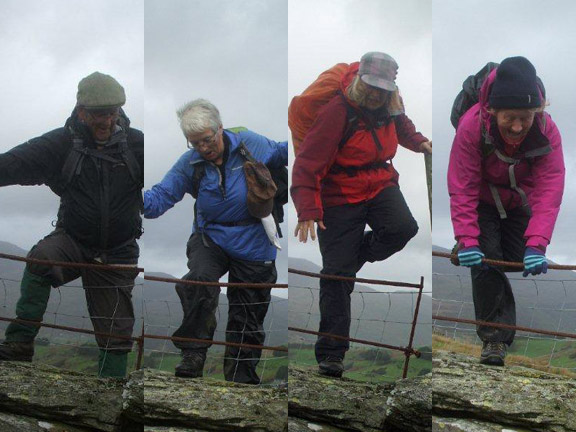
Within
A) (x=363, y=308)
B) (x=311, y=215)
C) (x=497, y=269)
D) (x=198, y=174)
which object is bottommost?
(x=363, y=308)

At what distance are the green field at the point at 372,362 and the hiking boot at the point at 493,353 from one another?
472mm

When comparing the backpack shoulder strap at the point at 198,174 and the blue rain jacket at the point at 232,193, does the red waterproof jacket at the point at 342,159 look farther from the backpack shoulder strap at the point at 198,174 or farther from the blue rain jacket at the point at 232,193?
the backpack shoulder strap at the point at 198,174

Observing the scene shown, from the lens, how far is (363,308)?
403 centimetres

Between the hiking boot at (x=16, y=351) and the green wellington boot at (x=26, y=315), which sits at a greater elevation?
the green wellington boot at (x=26, y=315)

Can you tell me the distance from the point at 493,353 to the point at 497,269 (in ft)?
1.65

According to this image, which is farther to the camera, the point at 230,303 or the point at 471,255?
the point at 471,255

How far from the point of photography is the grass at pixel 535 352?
4355mm

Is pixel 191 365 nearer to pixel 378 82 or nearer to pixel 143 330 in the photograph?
pixel 143 330

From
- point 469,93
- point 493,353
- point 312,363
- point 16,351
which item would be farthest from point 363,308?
point 16,351

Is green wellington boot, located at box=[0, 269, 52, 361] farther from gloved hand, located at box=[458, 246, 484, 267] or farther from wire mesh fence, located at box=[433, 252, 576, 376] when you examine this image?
gloved hand, located at box=[458, 246, 484, 267]

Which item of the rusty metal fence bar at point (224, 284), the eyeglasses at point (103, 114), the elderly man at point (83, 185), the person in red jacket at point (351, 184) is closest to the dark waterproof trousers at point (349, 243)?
the person in red jacket at point (351, 184)

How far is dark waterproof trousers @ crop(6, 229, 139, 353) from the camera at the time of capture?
4316 millimetres

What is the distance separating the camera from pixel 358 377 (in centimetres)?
406

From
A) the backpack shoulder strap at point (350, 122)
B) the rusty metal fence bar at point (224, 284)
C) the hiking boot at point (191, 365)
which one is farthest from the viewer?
the hiking boot at point (191, 365)
